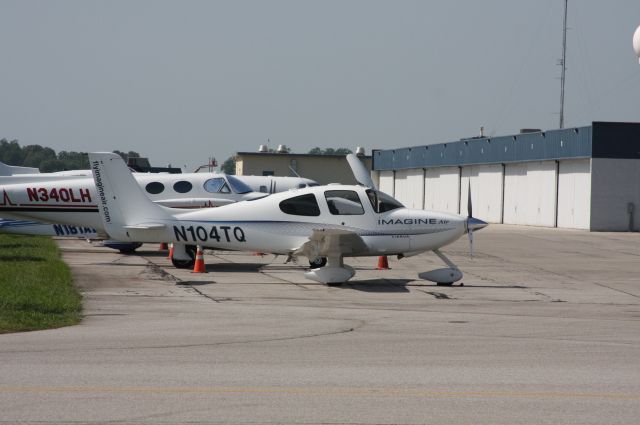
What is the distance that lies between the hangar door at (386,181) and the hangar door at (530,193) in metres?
22.0

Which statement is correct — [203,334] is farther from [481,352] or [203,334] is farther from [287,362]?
[481,352]

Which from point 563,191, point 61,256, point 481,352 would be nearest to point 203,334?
point 481,352

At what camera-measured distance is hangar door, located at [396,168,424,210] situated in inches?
2972

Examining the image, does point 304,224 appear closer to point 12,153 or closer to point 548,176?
point 548,176

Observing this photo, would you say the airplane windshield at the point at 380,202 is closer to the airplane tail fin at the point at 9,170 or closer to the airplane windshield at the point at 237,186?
the airplane windshield at the point at 237,186

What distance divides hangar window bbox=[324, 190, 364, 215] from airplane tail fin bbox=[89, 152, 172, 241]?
353 centimetres

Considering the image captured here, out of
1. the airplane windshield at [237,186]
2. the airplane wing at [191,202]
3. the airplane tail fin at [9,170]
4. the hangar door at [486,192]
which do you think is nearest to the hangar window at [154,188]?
the airplane wing at [191,202]

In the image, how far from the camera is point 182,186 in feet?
92.9

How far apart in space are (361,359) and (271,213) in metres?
10.8

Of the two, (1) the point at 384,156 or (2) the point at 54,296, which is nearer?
(2) the point at 54,296

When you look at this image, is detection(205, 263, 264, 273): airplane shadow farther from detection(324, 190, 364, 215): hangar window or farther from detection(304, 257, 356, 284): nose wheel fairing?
detection(304, 257, 356, 284): nose wheel fairing

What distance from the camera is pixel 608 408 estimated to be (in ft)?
28.1

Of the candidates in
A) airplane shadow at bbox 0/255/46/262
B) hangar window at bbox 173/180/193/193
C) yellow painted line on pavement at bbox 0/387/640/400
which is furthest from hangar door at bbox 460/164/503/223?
yellow painted line on pavement at bbox 0/387/640/400

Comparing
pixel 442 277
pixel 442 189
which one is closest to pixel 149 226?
pixel 442 277
